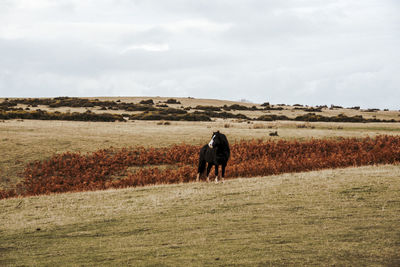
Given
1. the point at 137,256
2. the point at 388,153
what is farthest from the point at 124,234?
the point at 388,153

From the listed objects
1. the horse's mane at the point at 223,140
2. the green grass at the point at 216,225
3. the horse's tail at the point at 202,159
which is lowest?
the green grass at the point at 216,225

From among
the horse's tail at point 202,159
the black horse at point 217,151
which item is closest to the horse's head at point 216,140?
the black horse at point 217,151

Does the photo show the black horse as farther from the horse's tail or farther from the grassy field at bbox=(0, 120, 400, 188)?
the grassy field at bbox=(0, 120, 400, 188)

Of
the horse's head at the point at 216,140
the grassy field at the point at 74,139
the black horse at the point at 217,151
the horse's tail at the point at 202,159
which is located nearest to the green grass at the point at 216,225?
the black horse at the point at 217,151

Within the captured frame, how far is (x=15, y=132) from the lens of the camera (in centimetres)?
3444

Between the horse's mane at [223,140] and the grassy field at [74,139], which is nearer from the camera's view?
the horse's mane at [223,140]

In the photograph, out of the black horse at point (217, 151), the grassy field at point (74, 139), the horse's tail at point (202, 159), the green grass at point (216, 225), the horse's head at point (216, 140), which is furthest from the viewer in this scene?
the grassy field at point (74, 139)

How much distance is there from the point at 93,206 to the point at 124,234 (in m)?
4.58

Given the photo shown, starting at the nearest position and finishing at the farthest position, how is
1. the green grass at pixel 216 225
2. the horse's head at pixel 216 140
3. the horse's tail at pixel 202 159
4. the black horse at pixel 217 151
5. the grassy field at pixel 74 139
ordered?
the green grass at pixel 216 225, the horse's head at pixel 216 140, the black horse at pixel 217 151, the horse's tail at pixel 202 159, the grassy field at pixel 74 139

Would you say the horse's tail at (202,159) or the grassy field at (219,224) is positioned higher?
the horse's tail at (202,159)

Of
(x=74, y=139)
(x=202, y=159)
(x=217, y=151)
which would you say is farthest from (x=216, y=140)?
(x=74, y=139)

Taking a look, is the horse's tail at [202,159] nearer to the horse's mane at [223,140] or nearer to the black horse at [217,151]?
the black horse at [217,151]

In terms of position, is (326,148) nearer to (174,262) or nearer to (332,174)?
(332,174)

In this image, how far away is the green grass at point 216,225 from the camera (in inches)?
367
